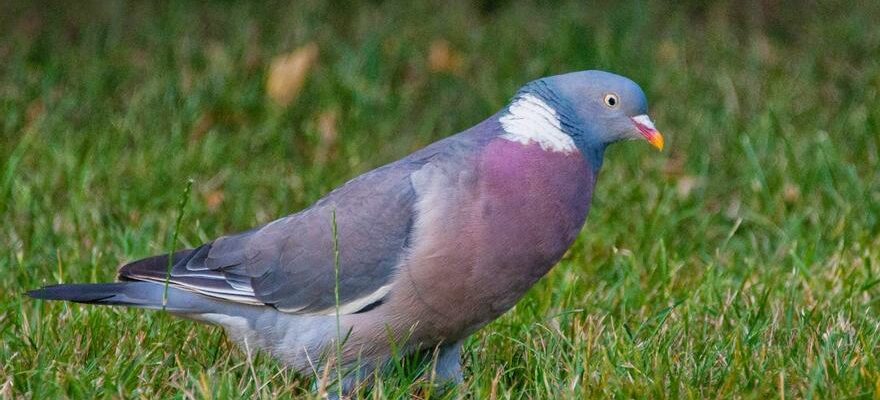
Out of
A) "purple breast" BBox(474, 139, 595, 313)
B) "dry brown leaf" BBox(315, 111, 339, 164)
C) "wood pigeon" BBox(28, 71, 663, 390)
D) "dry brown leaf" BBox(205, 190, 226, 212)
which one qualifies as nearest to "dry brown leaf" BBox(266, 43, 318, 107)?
"dry brown leaf" BBox(315, 111, 339, 164)

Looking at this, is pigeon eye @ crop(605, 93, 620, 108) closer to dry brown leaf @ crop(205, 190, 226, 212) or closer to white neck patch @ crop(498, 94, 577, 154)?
white neck patch @ crop(498, 94, 577, 154)

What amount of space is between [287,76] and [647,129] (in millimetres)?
2582

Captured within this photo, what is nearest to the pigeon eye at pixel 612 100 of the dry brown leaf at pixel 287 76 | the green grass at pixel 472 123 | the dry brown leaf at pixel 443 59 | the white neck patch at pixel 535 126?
the white neck patch at pixel 535 126

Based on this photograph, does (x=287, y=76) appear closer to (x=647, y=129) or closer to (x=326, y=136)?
(x=326, y=136)

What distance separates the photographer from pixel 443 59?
608cm

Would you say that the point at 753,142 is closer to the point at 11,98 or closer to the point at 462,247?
the point at 462,247

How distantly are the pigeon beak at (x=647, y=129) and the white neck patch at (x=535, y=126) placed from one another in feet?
0.62

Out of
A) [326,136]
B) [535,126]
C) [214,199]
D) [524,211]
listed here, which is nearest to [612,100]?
[535,126]

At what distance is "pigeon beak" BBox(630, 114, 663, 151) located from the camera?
341 centimetres

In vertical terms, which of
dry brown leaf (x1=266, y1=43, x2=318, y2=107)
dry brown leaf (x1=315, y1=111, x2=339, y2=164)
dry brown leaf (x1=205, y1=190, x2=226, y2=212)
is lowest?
dry brown leaf (x1=315, y1=111, x2=339, y2=164)

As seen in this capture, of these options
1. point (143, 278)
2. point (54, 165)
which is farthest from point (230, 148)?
point (143, 278)

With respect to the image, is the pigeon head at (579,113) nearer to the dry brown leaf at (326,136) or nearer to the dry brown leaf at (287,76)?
the dry brown leaf at (326,136)

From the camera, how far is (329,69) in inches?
233

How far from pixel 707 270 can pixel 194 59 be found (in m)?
2.70
